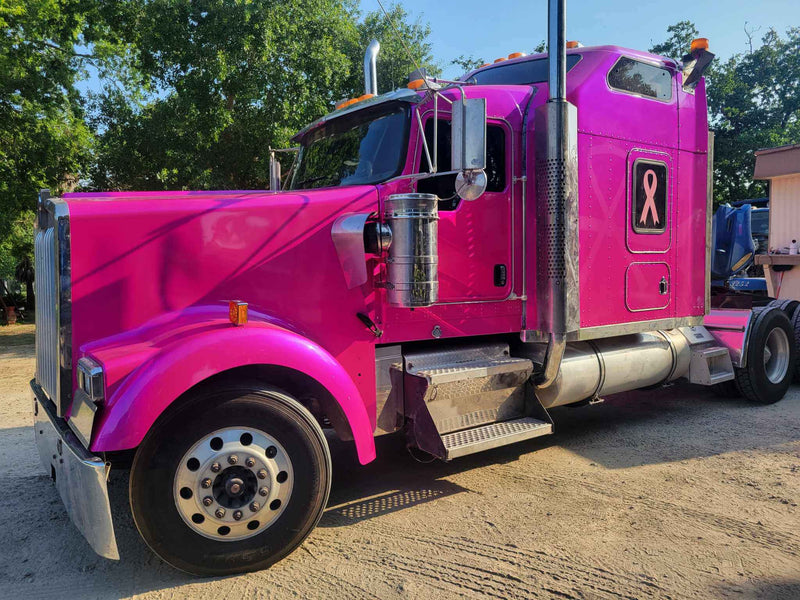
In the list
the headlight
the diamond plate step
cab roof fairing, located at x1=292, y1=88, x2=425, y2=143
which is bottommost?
Result: the diamond plate step

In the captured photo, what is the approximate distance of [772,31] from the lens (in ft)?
79.3

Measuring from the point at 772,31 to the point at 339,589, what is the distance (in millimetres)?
28980

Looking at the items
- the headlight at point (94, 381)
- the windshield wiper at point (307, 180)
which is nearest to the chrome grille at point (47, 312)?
the headlight at point (94, 381)

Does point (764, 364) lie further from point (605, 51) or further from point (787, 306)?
point (605, 51)

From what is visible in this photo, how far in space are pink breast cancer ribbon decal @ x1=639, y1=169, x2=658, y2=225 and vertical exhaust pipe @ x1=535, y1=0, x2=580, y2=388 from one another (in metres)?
0.96

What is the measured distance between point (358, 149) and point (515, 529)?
265 cm

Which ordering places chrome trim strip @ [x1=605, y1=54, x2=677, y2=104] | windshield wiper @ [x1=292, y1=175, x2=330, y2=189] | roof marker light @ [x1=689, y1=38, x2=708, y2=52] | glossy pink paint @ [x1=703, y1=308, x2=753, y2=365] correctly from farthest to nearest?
glossy pink paint @ [x1=703, y1=308, x2=753, y2=365] < roof marker light @ [x1=689, y1=38, x2=708, y2=52] < chrome trim strip @ [x1=605, y1=54, x2=677, y2=104] < windshield wiper @ [x1=292, y1=175, x2=330, y2=189]

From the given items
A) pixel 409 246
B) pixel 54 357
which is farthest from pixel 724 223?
pixel 54 357

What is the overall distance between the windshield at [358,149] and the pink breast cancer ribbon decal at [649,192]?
2.20m

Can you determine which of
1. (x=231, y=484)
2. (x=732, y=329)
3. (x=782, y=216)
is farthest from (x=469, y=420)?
(x=782, y=216)

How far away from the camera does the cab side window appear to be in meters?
3.90

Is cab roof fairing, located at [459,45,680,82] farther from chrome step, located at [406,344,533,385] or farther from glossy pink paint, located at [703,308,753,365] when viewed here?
glossy pink paint, located at [703,308,753,365]

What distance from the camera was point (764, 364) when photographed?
6473 mm

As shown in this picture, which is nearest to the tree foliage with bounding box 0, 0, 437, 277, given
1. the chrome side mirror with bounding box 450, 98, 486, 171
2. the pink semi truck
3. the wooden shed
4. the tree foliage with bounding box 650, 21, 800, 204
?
the wooden shed
